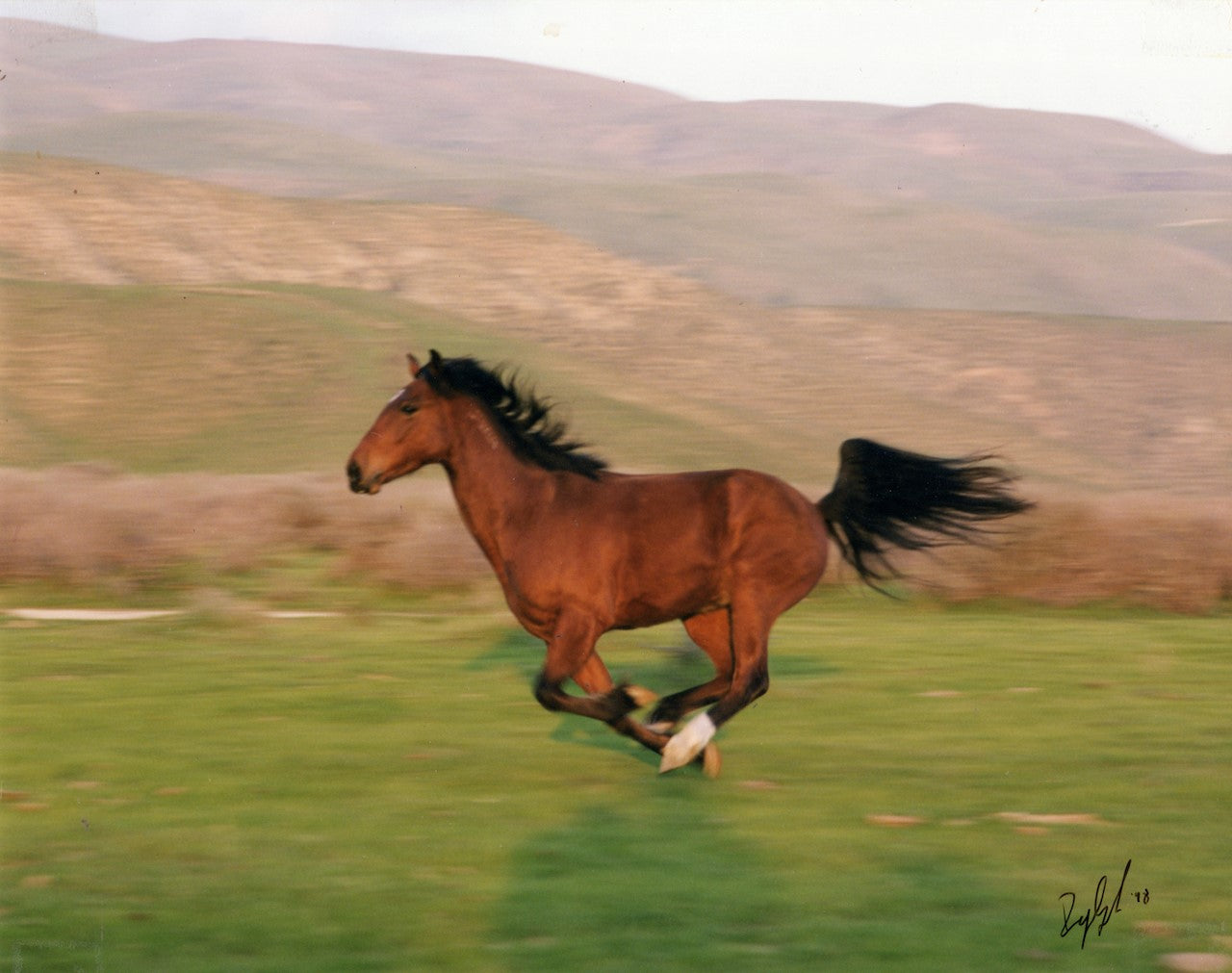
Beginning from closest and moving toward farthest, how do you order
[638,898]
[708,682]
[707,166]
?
[638,898], [708,682], [707,166]

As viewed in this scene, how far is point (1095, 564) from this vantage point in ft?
54.0

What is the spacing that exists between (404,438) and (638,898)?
104 inches

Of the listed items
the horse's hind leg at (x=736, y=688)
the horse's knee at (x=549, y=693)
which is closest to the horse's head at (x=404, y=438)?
the horse's knee at (x=549, y=693)

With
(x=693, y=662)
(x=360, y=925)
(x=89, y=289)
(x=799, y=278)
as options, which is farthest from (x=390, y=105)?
(x=360, y=925)

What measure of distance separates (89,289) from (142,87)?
54.2 metres

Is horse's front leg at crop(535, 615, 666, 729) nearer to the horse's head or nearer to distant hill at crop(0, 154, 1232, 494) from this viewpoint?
the horse's head

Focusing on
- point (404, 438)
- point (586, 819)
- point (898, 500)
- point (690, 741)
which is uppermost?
point (404, 438)

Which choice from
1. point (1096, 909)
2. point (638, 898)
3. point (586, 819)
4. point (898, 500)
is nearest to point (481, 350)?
point (898, 500)

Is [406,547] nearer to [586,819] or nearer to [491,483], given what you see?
[491,483]

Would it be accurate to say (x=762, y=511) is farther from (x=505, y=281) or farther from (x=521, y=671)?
(x=505, y=281)

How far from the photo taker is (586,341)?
47969mm

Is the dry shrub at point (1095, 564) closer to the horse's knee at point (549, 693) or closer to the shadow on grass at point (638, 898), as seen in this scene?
the horse's knee at point (549, 693)
